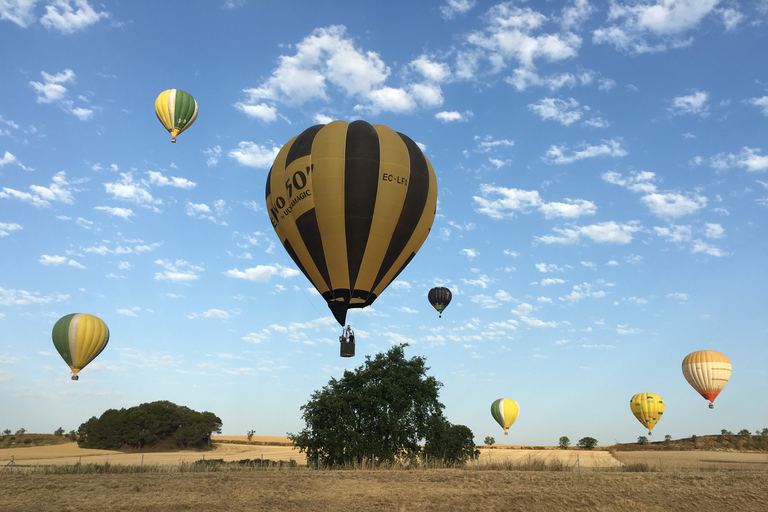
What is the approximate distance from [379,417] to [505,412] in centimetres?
2993

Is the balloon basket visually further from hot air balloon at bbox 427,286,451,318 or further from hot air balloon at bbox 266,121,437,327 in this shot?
hot air balloon at bbox 427,286,451,318

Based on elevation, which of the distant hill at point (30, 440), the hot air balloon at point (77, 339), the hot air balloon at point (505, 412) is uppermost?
the hot air balloon at point (77, 339)

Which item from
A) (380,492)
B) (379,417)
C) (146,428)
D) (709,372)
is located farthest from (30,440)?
(709,372)

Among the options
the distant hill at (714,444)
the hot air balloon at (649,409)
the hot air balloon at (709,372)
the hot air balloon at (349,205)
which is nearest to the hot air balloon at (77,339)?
the hot air balloon at (349,205)

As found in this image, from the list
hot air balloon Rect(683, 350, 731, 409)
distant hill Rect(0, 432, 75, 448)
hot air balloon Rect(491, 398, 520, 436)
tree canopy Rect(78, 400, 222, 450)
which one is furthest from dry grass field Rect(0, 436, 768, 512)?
distant hill Rect(0, 432, 75, 448)

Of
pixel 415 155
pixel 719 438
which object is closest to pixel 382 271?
pixel 415 155

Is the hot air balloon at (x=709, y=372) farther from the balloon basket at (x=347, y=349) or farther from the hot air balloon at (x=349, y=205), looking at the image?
the balloon basket at (x=347, y=349)

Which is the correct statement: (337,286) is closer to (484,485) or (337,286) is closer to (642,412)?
(484,485)

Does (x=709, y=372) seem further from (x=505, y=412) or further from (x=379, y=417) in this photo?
(x=379, y=417)

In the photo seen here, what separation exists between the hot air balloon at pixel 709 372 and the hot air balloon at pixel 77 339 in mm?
57931

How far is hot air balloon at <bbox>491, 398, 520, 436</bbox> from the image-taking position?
2427 inches

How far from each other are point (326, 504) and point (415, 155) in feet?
58.5

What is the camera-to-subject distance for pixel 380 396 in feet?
120

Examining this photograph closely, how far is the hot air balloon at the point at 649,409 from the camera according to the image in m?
61.1
